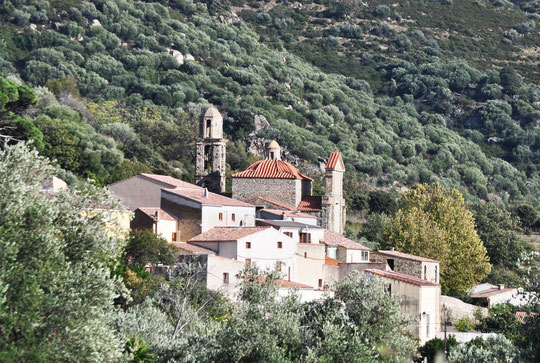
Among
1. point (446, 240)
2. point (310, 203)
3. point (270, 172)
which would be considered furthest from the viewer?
point (446, 240)

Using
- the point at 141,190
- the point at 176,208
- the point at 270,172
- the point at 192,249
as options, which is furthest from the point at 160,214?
the point at 270,172

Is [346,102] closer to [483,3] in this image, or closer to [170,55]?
[170,55]

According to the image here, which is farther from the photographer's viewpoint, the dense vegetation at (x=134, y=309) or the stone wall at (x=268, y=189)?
the stone wall at (x=268, y=189)

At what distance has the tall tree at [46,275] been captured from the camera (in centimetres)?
1981

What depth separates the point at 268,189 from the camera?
60906 millimetres

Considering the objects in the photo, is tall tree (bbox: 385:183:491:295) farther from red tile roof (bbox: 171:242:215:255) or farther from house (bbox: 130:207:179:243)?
red tile roof (bbox: 171:242:215:255)

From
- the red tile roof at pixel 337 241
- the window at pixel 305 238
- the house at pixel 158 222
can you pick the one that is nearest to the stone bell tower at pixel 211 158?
the red tile roof at pixel 337 241

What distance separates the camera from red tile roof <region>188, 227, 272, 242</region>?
48.0 metres

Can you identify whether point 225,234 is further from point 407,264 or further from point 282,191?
point 282,191

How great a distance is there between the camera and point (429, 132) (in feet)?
425

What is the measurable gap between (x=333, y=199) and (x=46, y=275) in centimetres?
4214

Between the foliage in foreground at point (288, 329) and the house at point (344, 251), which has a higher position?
the house at point (344, 251)

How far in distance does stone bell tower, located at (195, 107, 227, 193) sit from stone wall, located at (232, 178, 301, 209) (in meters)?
4.15

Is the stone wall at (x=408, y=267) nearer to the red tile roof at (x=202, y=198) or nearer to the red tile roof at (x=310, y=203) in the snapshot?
the red tile roof at (x=310, y=203)
